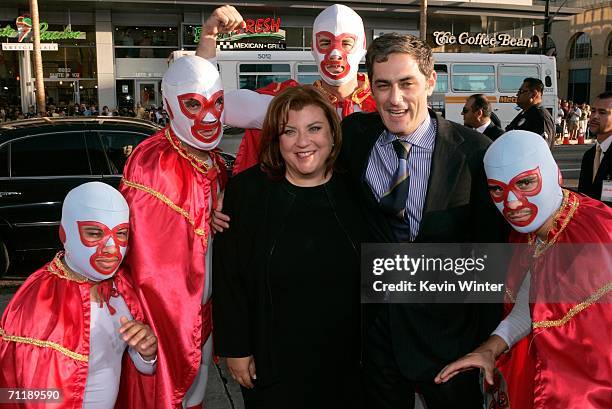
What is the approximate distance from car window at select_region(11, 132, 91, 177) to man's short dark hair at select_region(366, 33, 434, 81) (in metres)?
4.68

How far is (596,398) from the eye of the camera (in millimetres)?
1996

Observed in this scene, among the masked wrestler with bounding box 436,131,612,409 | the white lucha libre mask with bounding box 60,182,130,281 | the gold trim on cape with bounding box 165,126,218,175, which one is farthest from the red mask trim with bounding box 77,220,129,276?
the masked wrestler with bounding box 436,131,612,409

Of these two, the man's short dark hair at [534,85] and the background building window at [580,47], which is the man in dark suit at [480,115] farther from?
the background building window at [580,47]

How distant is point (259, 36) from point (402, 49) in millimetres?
24281

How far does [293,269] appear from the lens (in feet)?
7.51

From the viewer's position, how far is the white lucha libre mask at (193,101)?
2.71 meters

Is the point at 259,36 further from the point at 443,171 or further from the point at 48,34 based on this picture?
the point at 443,171

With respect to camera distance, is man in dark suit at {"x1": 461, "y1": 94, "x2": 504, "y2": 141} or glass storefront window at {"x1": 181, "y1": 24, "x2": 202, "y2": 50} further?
glass storefront window at {"x1": 181, "y1": 24, "x2": 202, "y2": 50}

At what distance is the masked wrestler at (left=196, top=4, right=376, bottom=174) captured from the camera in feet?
10.2

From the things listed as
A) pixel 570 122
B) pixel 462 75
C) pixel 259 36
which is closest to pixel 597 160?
pixel 462 75

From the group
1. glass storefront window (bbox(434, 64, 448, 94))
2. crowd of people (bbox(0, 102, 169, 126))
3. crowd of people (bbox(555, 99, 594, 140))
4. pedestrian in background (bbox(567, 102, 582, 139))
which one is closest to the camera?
glass storefront window (bbox(434, 64, 448, 94))

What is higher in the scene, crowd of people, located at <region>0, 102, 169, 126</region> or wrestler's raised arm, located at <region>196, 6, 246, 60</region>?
crowd of people, located at <region>0, 102, 169, 126</region>

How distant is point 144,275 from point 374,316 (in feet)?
3.43

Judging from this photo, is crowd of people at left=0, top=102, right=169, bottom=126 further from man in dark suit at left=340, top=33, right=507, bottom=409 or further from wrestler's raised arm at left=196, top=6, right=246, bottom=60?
man in dark suit at left=340, top=33, right=507, bottom=409
